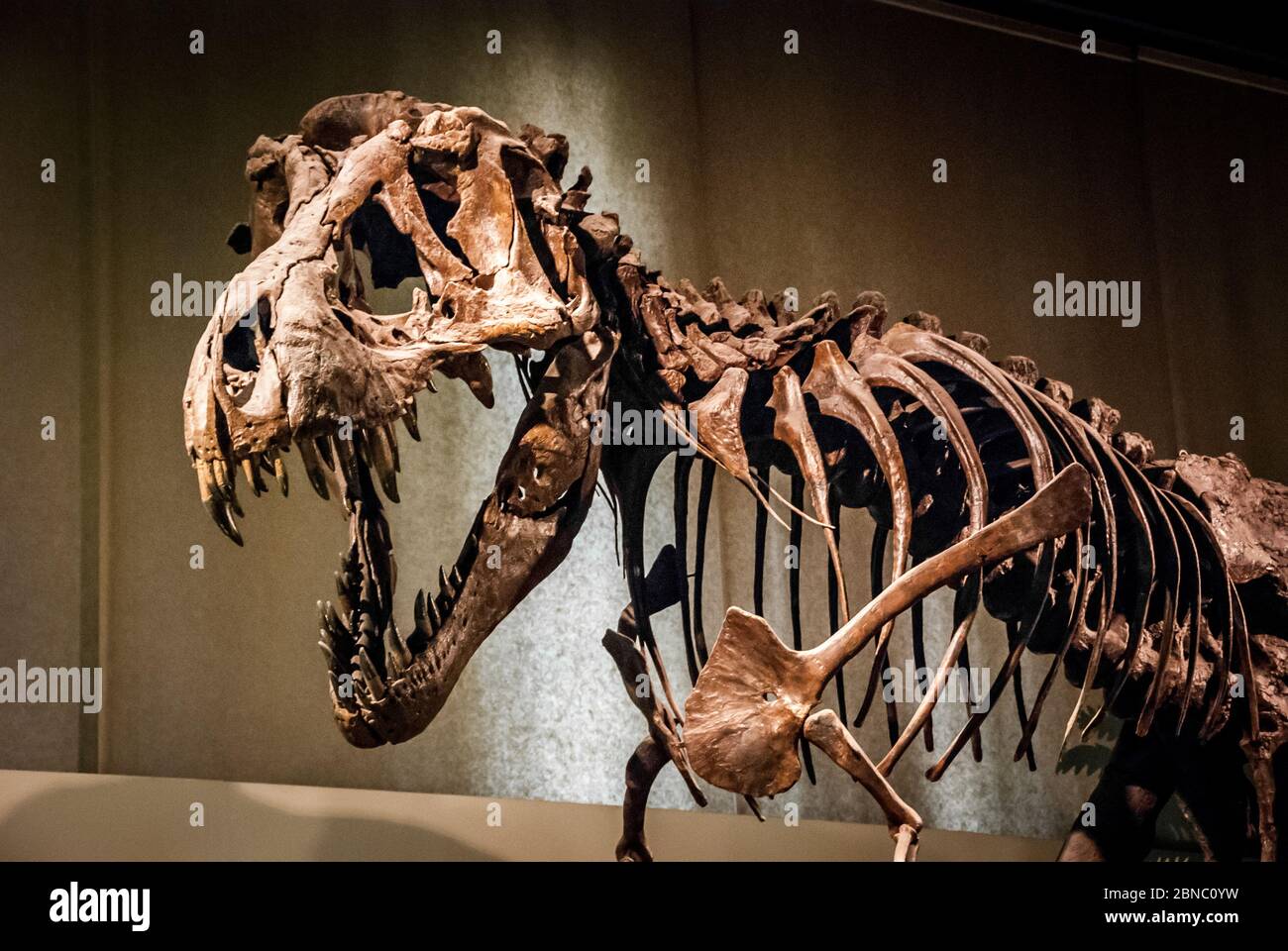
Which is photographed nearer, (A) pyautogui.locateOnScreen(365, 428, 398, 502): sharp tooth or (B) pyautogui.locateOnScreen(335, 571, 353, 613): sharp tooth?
(A) pyautogui.locateOnScreen(365, 428, 398, 502): sharp tooth

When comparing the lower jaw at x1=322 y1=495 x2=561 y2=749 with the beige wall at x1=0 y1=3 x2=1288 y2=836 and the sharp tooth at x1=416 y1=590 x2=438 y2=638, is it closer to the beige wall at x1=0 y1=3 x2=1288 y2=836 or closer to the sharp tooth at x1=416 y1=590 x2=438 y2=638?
the sharp tooth at x1=416 y1=590 x2=438 y2=638

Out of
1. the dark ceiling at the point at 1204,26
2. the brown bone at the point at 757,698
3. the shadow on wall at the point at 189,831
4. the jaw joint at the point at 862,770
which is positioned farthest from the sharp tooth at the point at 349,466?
the dark ceiling at the point at 1204,26

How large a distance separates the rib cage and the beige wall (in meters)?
2.35

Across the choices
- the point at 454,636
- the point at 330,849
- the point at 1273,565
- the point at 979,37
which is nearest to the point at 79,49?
the point at 330,849

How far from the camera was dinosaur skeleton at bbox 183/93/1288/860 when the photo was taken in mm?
2881

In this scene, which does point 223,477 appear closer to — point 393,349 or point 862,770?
point 393,349

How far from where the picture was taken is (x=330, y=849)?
16.7 ft

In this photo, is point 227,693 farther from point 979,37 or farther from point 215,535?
point 979,37

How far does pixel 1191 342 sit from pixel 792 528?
146 inches

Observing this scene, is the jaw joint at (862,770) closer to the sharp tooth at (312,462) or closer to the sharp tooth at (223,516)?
the sharp tooth at (312,462)

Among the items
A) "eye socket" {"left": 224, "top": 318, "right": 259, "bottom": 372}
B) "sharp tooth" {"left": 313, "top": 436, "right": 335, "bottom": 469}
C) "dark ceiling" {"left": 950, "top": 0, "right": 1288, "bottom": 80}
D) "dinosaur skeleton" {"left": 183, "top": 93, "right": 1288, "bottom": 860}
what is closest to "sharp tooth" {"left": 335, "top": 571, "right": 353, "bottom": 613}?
"dinosaur skeleton" {"left": 183, "top": 93, "right": 1288, "bottom": 860}

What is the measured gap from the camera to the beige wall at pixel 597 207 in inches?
216

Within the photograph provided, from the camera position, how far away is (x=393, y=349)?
2.91 metres

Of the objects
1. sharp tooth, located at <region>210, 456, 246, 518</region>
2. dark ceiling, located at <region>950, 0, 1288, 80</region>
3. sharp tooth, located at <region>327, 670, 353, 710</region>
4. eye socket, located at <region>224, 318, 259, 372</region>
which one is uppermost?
dark ceiling, located at <region>950, 0, 1288, 80</region>
